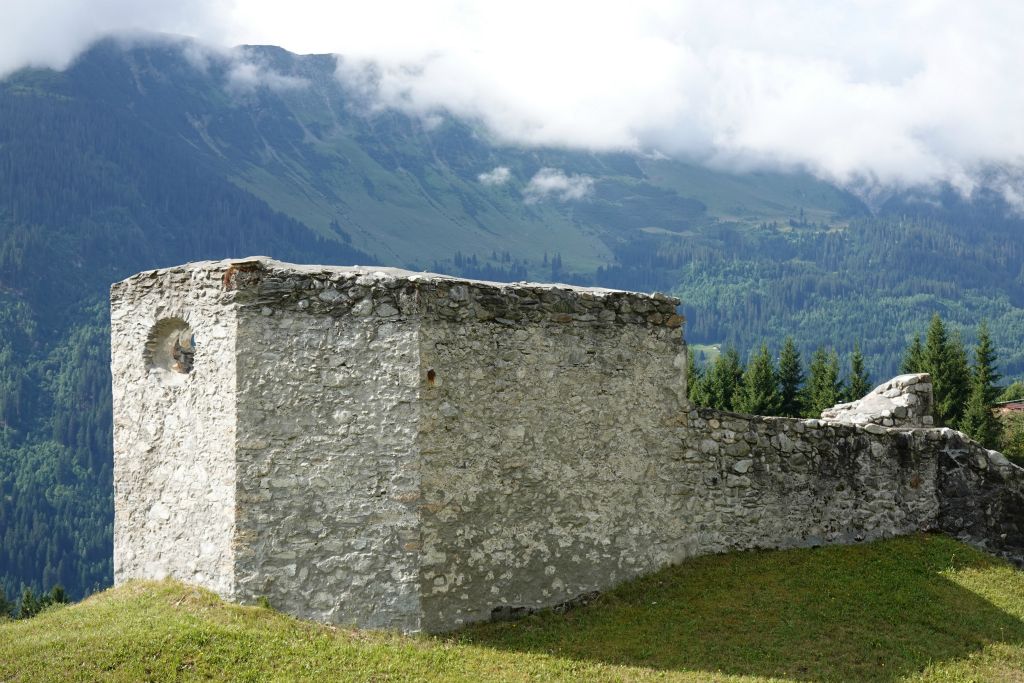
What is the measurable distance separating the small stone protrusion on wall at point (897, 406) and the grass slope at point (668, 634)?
81.6 inches

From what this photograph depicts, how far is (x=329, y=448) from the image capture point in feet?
39.9

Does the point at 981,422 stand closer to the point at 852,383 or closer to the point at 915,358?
the point at 915,358

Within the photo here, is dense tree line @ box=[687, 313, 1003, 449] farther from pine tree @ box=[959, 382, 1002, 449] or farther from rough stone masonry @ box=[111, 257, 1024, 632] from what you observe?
rough stone masonry @ box=[111, 257, 1024, 632]

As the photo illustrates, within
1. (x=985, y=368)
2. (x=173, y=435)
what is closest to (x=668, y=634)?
(x=173, y=435)

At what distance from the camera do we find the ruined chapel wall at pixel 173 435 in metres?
12.1

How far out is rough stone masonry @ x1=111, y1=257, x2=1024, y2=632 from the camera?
12031 millimetres

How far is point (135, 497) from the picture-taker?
13.3 meters

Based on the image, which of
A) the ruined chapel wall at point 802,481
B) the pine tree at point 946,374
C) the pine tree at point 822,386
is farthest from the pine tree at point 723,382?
the ruined chapel wall at point 802,481

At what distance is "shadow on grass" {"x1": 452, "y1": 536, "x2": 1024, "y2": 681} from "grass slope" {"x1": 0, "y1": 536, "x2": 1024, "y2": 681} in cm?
3

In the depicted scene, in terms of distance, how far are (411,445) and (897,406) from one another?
28.6ft

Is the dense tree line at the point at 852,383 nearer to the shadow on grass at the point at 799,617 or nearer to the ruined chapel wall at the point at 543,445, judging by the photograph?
the shadow on grass at the point at 799,617

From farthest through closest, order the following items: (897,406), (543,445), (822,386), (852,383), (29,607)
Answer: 1. (822,386)
2. (852,383)
3. (29,607)
4. (897,406)
5. (543,445)

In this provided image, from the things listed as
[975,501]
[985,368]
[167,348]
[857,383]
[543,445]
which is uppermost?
[985,368]

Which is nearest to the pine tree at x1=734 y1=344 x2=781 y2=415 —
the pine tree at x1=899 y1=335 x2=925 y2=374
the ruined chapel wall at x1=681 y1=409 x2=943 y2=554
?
the pine tree at x1=899 y1=335 x2=925 y2=374
